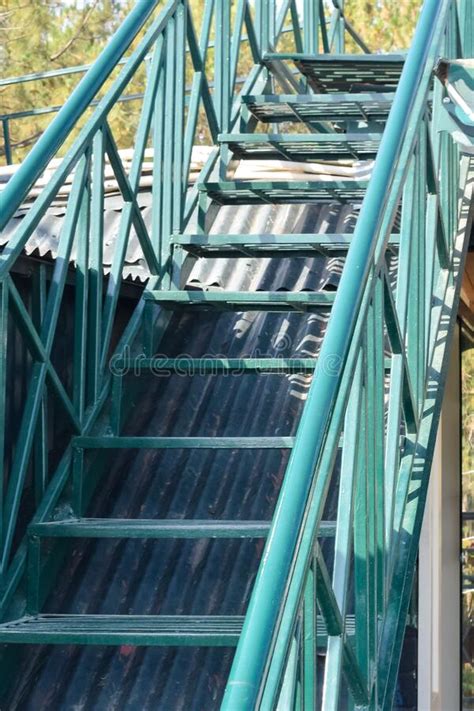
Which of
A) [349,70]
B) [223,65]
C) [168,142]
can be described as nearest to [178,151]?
[168,142]

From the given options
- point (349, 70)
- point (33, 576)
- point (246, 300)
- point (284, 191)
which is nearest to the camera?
point (33, 576)

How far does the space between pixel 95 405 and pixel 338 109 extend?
7.21 ft

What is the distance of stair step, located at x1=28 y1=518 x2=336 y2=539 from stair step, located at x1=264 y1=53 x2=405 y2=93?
306cm

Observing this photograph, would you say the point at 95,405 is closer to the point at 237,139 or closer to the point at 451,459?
the point at 237,139

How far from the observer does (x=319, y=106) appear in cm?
549

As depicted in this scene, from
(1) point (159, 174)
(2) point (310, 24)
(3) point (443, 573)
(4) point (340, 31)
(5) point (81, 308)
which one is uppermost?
(4) point (340, 31)

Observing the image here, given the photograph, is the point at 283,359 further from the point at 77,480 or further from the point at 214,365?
the point at 77,480

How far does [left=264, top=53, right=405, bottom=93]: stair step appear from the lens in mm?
5973

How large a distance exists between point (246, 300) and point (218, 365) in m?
0.29

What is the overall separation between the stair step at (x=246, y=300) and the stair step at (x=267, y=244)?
217 millimetres

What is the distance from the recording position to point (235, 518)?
13.7ft

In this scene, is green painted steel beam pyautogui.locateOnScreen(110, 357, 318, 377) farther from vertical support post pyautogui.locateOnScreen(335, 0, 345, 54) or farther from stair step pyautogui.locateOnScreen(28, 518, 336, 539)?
vertical support post pyautogui.locateOnScreen(335, 0, 345, 54)

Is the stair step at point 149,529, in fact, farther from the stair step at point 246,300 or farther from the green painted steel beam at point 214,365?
the stair step at point 246,300

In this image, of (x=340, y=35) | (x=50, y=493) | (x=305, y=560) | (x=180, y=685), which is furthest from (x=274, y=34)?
(x=305, y=560)
